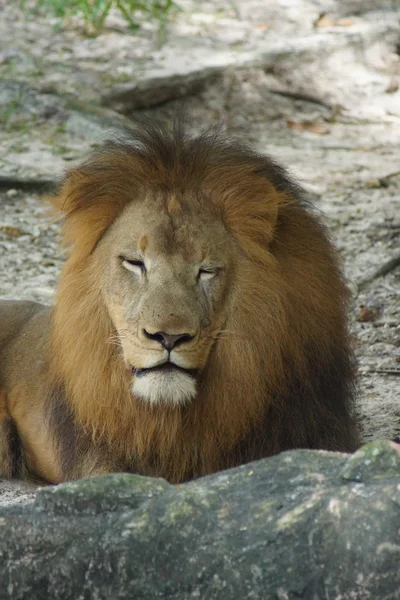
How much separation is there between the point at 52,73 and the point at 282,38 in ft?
7.65

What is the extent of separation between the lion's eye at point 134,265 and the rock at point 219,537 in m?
1.32

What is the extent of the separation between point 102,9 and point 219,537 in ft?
27.9

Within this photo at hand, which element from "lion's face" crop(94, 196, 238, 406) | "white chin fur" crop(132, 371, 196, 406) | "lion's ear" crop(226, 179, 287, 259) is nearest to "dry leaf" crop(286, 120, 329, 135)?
"lion's ear" crop(226, 179, 287, 259)

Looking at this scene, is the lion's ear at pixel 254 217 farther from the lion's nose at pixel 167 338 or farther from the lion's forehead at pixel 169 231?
the lion's nose at pixel 167 338

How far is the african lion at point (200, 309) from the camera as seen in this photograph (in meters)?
3.83

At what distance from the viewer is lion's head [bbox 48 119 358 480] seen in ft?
12.5

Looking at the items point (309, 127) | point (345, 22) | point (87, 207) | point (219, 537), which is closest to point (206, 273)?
point (87, 207)

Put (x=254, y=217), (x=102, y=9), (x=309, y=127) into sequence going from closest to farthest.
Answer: (x=254, y=217), (x=309, y=127), (x=102, y=9)

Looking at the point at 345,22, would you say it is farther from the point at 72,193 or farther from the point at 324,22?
the point at 72,193

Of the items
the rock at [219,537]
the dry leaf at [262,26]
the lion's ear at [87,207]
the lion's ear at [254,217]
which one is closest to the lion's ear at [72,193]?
the lion's ear at [87,207]

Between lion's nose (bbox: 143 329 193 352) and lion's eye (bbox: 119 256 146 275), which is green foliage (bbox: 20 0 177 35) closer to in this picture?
lion's eye (bbox: 119 256 146 275)

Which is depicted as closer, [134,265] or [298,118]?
[134,265]

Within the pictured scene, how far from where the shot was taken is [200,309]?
3691 mm

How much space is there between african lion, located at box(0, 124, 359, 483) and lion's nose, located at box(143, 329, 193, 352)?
119 mm
